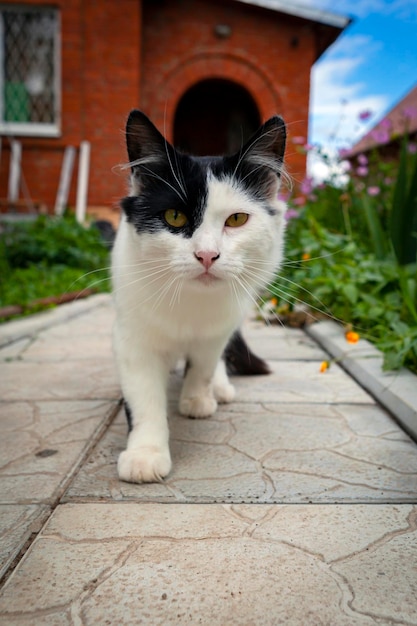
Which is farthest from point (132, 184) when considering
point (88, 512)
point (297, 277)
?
point (297, 277)

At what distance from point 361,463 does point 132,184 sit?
1.18 m

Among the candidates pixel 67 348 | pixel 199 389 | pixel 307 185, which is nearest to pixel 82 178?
pixel 307 185

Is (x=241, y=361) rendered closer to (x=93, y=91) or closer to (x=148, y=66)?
(x=93, y=91)

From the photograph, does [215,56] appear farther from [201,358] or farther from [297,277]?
[201,358]

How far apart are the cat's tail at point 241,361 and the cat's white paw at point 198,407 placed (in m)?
0.50

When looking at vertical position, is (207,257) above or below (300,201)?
below

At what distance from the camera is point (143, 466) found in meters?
1.58

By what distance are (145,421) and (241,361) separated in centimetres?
104

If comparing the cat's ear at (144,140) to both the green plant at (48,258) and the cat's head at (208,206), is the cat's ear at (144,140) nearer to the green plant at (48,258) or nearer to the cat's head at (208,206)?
the cat's head at (208,206)

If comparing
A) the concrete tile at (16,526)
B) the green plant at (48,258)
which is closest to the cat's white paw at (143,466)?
the concrete tile at (16,526)

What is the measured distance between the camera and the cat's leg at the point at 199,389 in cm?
211

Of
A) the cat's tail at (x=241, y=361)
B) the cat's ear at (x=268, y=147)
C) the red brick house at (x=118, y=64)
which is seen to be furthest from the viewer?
the red brick house at (x=118, y=64)

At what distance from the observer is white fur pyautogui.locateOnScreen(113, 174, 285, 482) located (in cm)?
158

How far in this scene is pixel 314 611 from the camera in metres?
1.03
